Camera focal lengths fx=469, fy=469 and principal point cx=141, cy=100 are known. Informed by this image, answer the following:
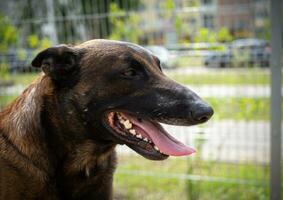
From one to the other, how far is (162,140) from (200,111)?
36 centimetres

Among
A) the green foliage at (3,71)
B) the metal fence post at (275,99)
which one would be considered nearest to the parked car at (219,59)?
the metal fence post at (275,99)

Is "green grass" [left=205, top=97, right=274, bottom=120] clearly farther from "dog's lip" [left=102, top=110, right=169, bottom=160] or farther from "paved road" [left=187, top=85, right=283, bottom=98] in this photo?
"dog's lip" [left=102, top=110, right=169, bottom=160]

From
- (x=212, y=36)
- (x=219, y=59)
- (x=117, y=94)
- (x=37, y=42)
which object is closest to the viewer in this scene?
(x=117, y=94)

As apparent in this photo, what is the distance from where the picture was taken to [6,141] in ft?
9.84

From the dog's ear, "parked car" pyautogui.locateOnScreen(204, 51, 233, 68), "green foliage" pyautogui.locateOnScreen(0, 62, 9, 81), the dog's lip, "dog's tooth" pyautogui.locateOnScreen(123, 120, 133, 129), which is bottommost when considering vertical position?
"green foliage" pyautogui.locateOnScreen(0, 62, 9, 81)

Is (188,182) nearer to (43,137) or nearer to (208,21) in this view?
(208,21)

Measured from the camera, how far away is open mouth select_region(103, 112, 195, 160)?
2789 mm

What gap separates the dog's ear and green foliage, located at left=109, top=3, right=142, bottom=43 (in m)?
2.74

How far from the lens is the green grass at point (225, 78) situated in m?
5.34

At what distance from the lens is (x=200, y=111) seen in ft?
8.50

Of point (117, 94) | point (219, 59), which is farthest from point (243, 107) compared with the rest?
point (117, 94)

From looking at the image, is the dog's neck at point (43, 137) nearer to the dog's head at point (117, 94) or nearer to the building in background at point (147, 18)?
the dog's head at point (117, 94)

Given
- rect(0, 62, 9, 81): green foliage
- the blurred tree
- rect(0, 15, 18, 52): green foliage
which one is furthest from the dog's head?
rect(0, 62, 9, 81): green foliage

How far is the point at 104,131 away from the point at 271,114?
219cm
